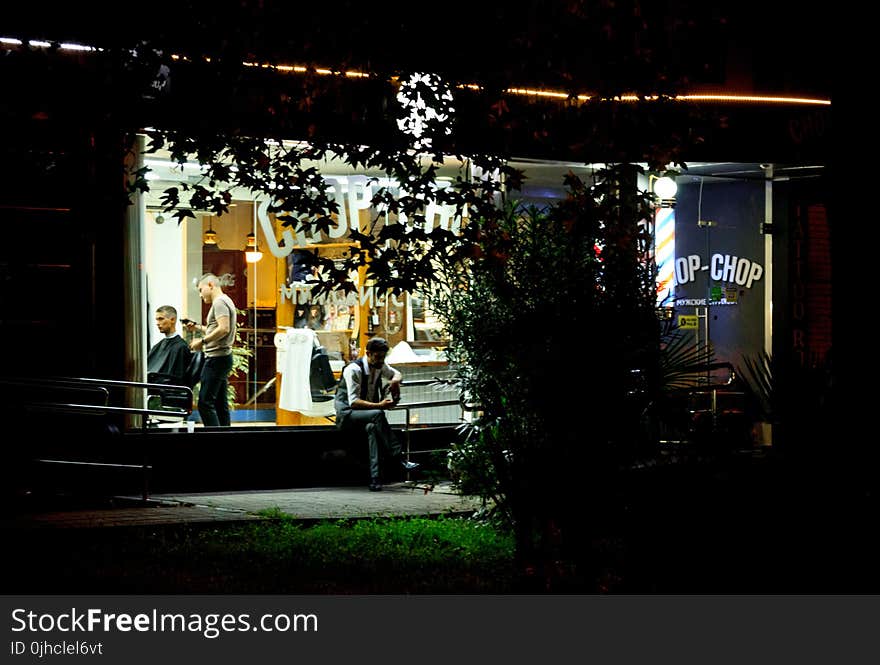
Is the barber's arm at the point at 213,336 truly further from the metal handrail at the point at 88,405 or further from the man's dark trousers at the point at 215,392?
the metal handrail at the point at 88,405

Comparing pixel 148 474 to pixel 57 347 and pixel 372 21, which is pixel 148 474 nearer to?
pixel 57 347

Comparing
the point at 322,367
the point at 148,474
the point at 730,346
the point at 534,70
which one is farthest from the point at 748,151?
the point at 148,474

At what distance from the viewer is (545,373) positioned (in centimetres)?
884

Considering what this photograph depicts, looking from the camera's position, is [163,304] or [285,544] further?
[163,304]

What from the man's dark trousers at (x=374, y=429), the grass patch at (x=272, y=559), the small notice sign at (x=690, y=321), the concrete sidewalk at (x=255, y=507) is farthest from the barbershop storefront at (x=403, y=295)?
the grass patch at (x=272, y=559)

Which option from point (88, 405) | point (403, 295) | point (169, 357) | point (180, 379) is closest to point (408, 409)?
point (403, 295)

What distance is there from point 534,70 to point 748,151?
790 cm

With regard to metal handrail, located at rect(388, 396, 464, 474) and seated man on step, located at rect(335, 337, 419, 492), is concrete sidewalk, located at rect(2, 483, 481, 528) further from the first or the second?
metal handrail, located at rect(388, 396, 464, 474)

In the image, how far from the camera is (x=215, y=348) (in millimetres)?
14508

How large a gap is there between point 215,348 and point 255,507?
10.3ft

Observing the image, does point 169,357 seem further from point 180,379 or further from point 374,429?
point 374,429

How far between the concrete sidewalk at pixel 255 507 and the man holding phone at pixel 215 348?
128 cm

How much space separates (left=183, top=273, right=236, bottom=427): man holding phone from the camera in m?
14.2

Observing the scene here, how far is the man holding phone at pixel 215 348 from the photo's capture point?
1421 cm
